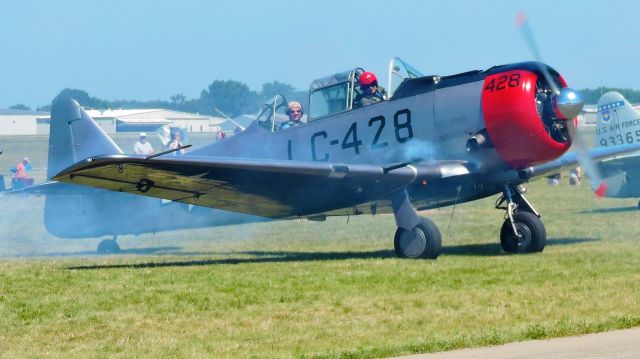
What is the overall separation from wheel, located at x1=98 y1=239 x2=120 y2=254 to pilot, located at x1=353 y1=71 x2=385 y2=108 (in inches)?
271

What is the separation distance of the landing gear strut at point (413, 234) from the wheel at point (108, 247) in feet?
23.9

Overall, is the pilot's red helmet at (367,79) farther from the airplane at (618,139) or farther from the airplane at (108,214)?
the airplane at (618,139)

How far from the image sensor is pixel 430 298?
1007cm

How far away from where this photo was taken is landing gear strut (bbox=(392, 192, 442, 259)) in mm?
13867

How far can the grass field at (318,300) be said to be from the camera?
8094mm

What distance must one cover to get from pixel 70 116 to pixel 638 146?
9.22 meters

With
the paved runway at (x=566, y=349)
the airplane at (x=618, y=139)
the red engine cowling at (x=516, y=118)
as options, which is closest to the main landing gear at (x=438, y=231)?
the red engine cowling at (x=516, y=118)

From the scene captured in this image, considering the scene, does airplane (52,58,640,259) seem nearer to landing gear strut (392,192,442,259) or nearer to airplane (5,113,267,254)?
landing gear strut (392,192,442,259)

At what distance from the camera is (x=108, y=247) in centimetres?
1980

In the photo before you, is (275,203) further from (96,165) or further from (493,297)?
(493,297)

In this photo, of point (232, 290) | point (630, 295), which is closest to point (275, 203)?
point (232, 290)

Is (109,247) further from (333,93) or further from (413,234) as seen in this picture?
(413,234)

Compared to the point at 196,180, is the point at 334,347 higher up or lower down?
lower down

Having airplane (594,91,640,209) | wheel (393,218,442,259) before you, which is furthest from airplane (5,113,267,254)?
airplane (594,91,640,209)
